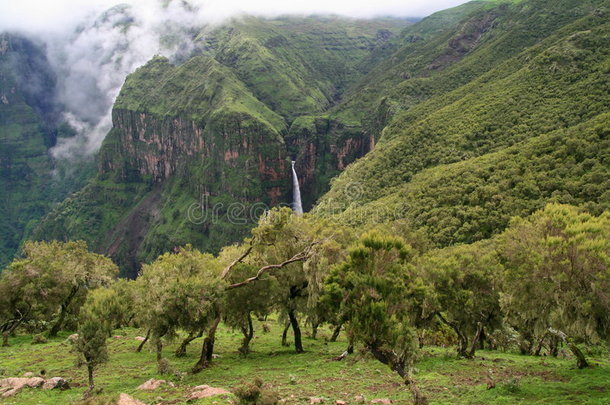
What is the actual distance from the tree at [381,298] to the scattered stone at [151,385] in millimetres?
11339

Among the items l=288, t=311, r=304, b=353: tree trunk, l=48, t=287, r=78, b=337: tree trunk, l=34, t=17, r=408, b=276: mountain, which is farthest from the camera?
l=34, t=17, r=408, b=276: mountain

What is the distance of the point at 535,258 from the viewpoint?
823 inches

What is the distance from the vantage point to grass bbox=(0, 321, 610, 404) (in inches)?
808

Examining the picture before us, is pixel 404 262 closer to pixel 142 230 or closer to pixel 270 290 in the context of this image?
pixel 270 290

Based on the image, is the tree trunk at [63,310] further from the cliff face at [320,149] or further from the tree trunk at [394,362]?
the cliff face at [320,149]

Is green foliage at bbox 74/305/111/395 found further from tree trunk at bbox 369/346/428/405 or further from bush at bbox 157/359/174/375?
tree trunk at bbox 369/346/428/405

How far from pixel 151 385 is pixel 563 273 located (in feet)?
71.4

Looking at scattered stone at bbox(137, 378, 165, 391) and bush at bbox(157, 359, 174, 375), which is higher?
bush at bbox(157, 359, 174, 375)

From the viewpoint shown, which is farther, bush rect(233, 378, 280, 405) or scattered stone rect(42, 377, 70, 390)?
scattered stone rect(42, 377, 70, 390)

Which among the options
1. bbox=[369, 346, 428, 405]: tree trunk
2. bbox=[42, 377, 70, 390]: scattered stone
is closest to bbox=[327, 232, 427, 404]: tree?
bbox=[369, 346, 428, 405]: tree trunk

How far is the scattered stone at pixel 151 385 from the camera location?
902 inches

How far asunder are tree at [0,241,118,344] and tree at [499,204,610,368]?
35.7m

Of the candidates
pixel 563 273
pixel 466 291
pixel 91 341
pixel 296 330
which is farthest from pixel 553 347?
pixel 91 341

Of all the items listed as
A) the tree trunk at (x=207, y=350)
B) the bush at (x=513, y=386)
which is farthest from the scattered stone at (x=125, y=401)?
the bush at (x=513, y=386)
